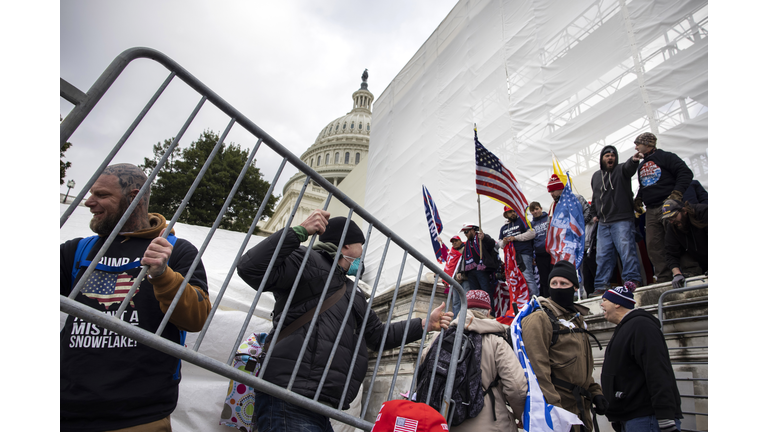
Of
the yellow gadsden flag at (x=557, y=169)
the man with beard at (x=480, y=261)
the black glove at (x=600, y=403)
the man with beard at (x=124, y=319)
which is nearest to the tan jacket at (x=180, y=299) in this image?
the man with beard at (x=124, y=319)

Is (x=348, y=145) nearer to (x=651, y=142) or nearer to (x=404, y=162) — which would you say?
(x=404, y=162)

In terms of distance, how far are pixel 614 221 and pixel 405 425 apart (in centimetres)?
407

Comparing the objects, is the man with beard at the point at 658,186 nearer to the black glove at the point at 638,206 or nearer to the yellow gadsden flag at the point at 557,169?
the black glove at the point at 638,206

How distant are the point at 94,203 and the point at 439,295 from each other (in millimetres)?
5595

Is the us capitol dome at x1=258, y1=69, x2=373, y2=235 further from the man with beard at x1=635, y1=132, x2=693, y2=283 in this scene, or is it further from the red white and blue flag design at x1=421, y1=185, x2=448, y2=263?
the man with beard at x1=635, y1=132, x2=693, y2=283

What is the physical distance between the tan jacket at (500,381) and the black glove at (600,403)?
62 centimetres

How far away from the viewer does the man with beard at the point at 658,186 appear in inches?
175

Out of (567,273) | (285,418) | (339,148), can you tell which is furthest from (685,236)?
(339,148)

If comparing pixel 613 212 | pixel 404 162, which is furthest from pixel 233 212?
pixel 613 212

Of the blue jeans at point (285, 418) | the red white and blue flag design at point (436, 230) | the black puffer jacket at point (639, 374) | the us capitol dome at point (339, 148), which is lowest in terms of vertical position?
the blue jeans at point (285, 418)

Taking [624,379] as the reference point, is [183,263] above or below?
below

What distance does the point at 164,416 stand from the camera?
5.88ft

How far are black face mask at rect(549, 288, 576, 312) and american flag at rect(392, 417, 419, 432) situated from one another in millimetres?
1923

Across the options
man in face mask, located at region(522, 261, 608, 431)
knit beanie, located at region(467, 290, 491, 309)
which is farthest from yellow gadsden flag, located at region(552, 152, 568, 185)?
man in face mask, located at region(522, 261, 608, 431)
